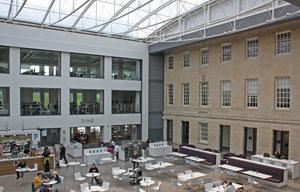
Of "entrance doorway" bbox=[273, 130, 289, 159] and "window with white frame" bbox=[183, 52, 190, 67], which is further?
"window with white frame" bbox=[183, 52, 190, 67]

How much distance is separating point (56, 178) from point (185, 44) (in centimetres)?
1755

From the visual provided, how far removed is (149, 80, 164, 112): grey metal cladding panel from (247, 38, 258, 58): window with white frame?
1167cm

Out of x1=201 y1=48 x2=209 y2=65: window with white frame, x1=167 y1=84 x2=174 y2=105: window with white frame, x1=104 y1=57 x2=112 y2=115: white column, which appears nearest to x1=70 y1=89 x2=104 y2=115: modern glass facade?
x1=104 y1=57 x2=112 y2=115: white column

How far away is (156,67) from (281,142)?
15.7 m

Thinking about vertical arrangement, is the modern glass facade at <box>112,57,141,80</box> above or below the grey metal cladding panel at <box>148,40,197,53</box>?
below

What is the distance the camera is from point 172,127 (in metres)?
33.0

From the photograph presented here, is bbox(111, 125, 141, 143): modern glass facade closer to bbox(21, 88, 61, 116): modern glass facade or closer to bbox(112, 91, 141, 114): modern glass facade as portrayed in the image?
bbox(112, 91, 141, 114): modern glass facade

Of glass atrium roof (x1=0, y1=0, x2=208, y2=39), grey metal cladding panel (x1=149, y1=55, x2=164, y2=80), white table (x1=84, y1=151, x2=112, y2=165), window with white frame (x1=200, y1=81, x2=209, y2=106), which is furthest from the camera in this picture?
grey metal cladding panel (x1=149, y1=55, x2=164, y2=80)

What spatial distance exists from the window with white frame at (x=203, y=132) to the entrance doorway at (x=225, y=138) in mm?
1653

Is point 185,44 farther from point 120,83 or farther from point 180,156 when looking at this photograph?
point 180,156

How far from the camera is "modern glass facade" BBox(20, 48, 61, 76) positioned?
2681 centimetres

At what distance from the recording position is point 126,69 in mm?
32656

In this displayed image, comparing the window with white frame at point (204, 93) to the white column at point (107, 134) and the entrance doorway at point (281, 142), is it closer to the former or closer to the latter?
the entrance doorway at point (281, 142)

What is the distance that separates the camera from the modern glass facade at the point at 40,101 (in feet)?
88.1
